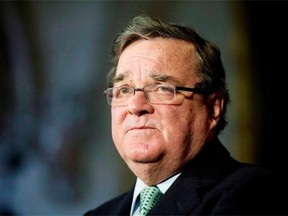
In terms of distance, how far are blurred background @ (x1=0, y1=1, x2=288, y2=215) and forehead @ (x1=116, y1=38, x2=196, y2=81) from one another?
1.06 meters

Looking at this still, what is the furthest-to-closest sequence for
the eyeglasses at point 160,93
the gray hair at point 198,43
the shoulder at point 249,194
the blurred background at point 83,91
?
the blurred background at point 83,91
the gray hair at point 198,43
the eyeglasses at point 160,93
the shoulder at point 249,194

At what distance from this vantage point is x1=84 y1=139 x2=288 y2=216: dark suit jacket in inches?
63.5

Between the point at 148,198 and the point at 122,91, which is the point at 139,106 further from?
the point at 148,198

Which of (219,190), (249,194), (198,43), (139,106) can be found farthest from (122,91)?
(249,194)

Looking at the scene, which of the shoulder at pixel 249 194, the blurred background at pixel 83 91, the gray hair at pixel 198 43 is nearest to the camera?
the shoulder at pixel 249 194

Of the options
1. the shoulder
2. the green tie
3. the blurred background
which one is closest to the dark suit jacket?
the shoulder

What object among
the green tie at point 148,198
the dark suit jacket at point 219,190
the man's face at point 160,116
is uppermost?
the man's face at point 160,116

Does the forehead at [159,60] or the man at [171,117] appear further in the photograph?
the forehead at [159,60]

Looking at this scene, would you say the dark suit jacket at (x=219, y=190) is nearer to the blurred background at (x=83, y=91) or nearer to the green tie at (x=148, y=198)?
the green tie at (x=148, y=198)

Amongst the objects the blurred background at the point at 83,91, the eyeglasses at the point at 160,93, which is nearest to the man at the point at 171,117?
the eyeglasses at the point at 160,93

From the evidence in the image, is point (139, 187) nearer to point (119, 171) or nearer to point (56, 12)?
point (119, 171)

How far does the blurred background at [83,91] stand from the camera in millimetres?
3055

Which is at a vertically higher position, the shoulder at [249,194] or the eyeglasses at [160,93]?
the eyeglasses at [160,93]

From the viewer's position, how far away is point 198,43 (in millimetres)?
2166
